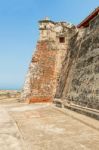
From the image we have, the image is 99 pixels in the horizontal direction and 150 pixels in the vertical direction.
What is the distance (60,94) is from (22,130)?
280 inches

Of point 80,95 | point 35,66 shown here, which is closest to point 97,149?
point 80,95

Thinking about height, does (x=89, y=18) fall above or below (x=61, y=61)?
above

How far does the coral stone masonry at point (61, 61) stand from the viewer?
34.0 ft

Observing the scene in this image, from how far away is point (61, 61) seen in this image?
A: 14.6 m

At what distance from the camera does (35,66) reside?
14.5 m

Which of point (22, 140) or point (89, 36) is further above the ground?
point (89, 36)

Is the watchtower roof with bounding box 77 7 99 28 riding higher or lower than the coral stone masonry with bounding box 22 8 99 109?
higher

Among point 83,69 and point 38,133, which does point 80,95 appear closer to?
point 83,69

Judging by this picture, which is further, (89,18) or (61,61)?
(61,61)

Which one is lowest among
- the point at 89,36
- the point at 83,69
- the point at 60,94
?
the point at 60,94

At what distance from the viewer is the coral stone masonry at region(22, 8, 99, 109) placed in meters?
10.4

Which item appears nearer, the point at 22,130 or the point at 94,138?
the point at 94,138

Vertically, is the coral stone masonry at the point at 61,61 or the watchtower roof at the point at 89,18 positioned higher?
the watchtower roof at the point at 89,18

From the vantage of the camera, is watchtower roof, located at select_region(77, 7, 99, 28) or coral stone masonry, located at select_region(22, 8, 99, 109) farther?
watchtower roof, located at select_region(77, 7, 99, 28)
